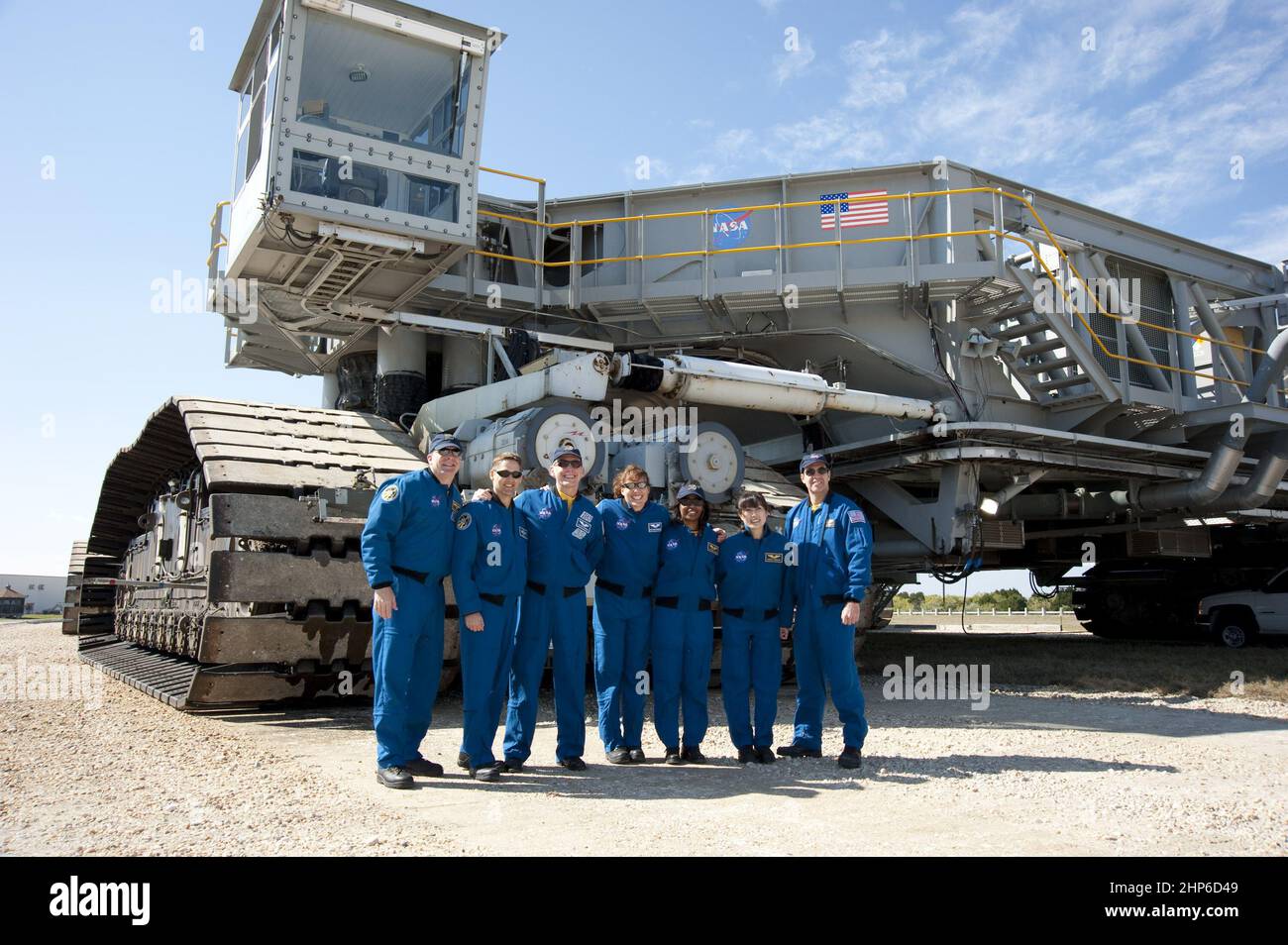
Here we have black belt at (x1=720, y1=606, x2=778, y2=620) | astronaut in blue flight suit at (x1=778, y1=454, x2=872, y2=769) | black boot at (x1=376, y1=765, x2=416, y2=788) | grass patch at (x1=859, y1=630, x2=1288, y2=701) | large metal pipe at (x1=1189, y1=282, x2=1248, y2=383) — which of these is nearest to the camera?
black boot at (x1=376, y1=765, x2=416, y2=788)

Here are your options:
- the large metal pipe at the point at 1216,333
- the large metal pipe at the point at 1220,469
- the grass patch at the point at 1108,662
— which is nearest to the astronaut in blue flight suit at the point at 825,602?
the grass patch at the point at 1108,662

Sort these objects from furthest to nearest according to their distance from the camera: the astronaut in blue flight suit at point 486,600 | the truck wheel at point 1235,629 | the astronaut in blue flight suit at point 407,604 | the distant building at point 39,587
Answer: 1. the distant building at point 39,587
2. the truck wheel at point 1235,629
3. the astronaut in blue flight suit at point 486,600
4. the astronaut in blue flight suit at point 407,604

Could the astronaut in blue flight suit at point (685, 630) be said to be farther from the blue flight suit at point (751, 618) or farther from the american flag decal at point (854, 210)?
the american flag decal at point (854, 210)

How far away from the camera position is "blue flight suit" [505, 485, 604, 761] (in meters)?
5.34

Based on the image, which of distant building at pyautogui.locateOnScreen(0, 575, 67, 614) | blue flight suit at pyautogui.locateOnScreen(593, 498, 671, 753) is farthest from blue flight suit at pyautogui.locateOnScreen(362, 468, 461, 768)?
distant building at pyautogui.locateOnScreen(0, 575, 67, 614)

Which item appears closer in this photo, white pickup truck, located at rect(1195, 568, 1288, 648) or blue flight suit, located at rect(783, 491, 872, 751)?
blue flight suit, located at rect(783, 491, 872, 751)

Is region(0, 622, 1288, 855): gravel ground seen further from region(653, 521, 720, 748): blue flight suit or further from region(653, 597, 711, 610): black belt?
region(653, 597, 711, 610): black belt

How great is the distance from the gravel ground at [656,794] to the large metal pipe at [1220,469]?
6.32 metres

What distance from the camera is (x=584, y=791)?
4.70m

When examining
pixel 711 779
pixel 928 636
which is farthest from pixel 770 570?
pixel 928 636

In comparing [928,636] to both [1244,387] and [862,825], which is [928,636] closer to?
[1244,387]

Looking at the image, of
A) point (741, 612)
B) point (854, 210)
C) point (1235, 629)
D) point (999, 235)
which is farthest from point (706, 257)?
point (1235, 629)

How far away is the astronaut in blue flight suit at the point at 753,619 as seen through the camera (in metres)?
5.82

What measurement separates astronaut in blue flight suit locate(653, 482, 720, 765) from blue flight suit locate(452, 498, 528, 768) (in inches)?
37.4
